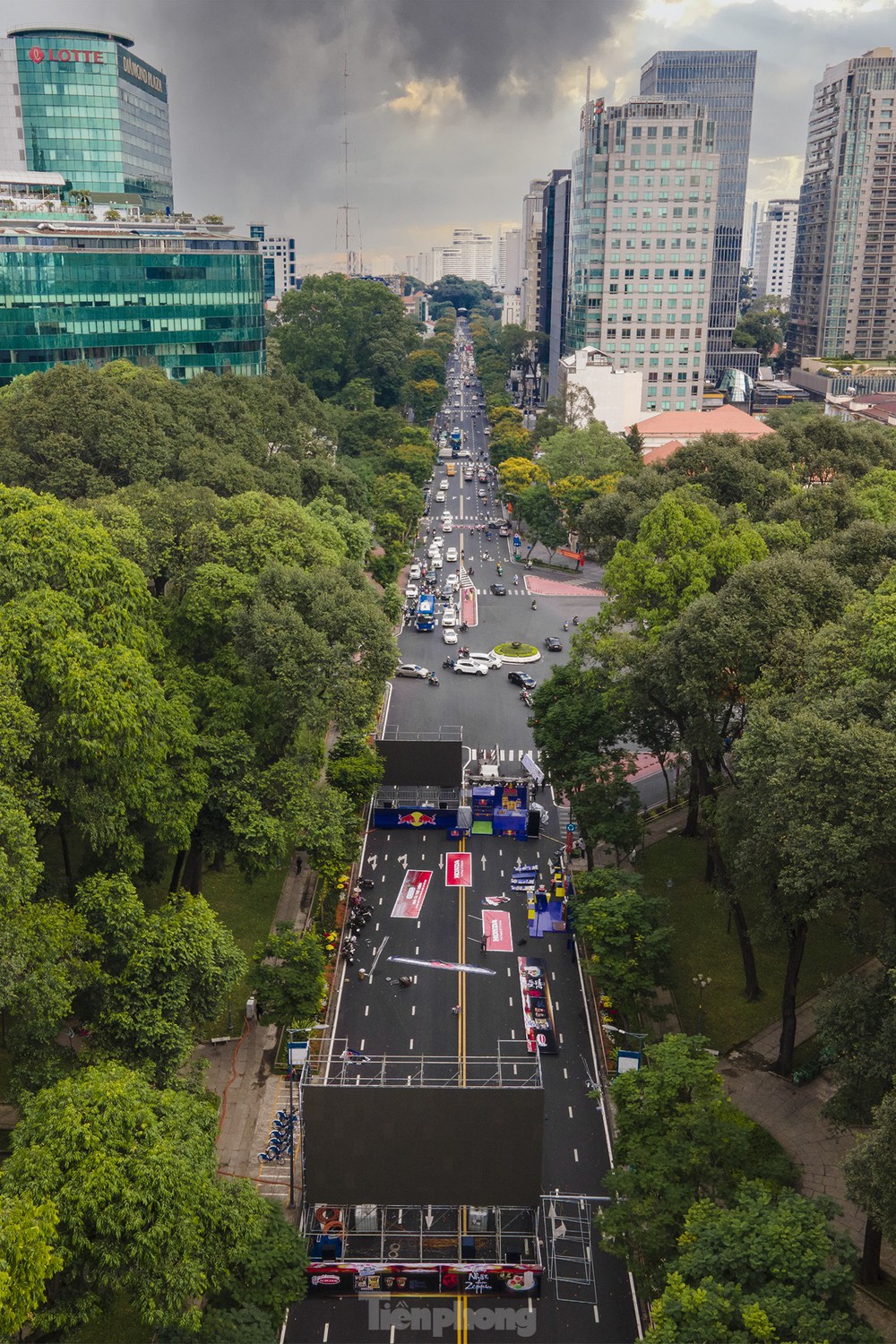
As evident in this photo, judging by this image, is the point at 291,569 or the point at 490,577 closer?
the point at 291,569

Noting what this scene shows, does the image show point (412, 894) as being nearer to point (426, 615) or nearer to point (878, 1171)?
point (878, 1171)

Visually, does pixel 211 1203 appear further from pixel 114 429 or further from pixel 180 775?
pixel 114 429

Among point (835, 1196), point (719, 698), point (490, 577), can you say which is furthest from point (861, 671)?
point (490, 577)

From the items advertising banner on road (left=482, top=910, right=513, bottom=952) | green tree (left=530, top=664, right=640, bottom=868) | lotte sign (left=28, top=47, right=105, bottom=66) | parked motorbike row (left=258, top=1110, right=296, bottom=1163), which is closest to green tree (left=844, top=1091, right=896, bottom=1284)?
parked motorbike row (left=258, top=1110, right=296, bottom=1163)

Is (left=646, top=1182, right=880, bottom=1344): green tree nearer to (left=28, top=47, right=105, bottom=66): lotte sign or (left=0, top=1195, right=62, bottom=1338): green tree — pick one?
(left=0, top=1195, right=62, bottom=1338): green tree

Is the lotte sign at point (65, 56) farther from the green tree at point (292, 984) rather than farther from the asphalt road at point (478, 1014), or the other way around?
the green tree at point (292, 984)

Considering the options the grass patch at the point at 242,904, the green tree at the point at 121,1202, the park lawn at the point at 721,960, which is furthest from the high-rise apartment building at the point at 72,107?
the green tree at the point at 121,1202

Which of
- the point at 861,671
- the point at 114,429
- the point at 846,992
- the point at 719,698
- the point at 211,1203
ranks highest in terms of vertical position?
the point at 114,429
